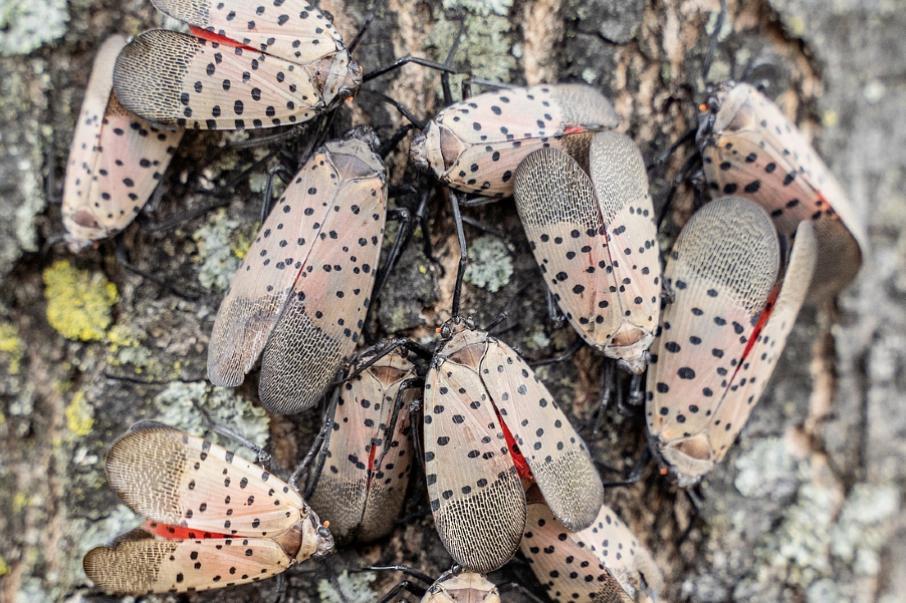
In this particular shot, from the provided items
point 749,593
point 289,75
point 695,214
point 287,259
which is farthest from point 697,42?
point 749,593

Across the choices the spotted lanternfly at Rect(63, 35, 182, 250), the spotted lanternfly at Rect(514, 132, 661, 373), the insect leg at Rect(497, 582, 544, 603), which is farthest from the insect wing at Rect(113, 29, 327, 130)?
the insect leg at Rect(497, 582, 544, 603)

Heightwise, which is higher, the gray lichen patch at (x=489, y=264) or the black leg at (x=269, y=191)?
the black leg at (x=269, y=191)

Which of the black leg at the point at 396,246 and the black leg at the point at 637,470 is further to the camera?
the black leg at the point at 637,470

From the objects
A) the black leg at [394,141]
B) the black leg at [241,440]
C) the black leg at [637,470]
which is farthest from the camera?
the black leg at [637,470]

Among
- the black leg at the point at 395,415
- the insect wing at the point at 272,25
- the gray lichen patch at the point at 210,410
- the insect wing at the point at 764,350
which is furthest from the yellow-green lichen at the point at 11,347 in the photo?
the insect wing at the point at 764,350

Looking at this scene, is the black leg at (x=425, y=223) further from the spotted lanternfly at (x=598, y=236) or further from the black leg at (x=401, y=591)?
the black leg at (x=401, y=591)
